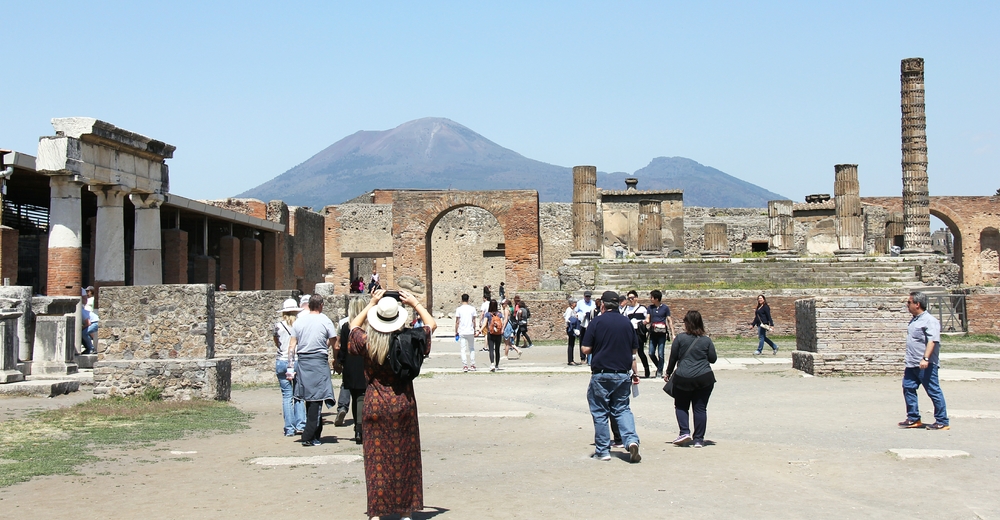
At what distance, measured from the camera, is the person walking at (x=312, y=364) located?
944cm

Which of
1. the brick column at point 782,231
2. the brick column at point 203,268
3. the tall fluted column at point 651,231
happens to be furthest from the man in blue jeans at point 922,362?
the brick column at point 782,231

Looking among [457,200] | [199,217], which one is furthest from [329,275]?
[199,217]

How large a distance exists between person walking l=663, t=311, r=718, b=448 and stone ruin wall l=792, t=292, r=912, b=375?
7257mm

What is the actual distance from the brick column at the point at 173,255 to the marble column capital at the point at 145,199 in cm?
491

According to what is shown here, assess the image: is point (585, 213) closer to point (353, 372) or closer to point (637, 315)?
point (637, 315)

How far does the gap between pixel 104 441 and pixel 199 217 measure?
20.5 metres

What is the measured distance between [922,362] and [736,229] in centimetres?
3832

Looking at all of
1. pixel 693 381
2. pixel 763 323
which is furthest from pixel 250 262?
pixel 693 381

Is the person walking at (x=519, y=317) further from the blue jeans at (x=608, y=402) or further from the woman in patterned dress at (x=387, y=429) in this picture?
the woman in patterned dress at (x=387, y=429)

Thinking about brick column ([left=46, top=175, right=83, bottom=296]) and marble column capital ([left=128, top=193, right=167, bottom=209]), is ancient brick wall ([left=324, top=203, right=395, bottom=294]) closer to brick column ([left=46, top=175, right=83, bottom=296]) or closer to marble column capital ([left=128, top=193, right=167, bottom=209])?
marble column capital ([left=128, top=193, right=167, bottom=209])

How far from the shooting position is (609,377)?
8641 millimetres

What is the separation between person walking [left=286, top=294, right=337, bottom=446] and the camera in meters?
9.44

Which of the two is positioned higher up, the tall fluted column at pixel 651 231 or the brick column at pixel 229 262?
the tall fluted column at pixel 651 231

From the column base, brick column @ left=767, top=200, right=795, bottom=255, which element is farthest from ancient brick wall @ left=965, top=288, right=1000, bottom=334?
the column base
